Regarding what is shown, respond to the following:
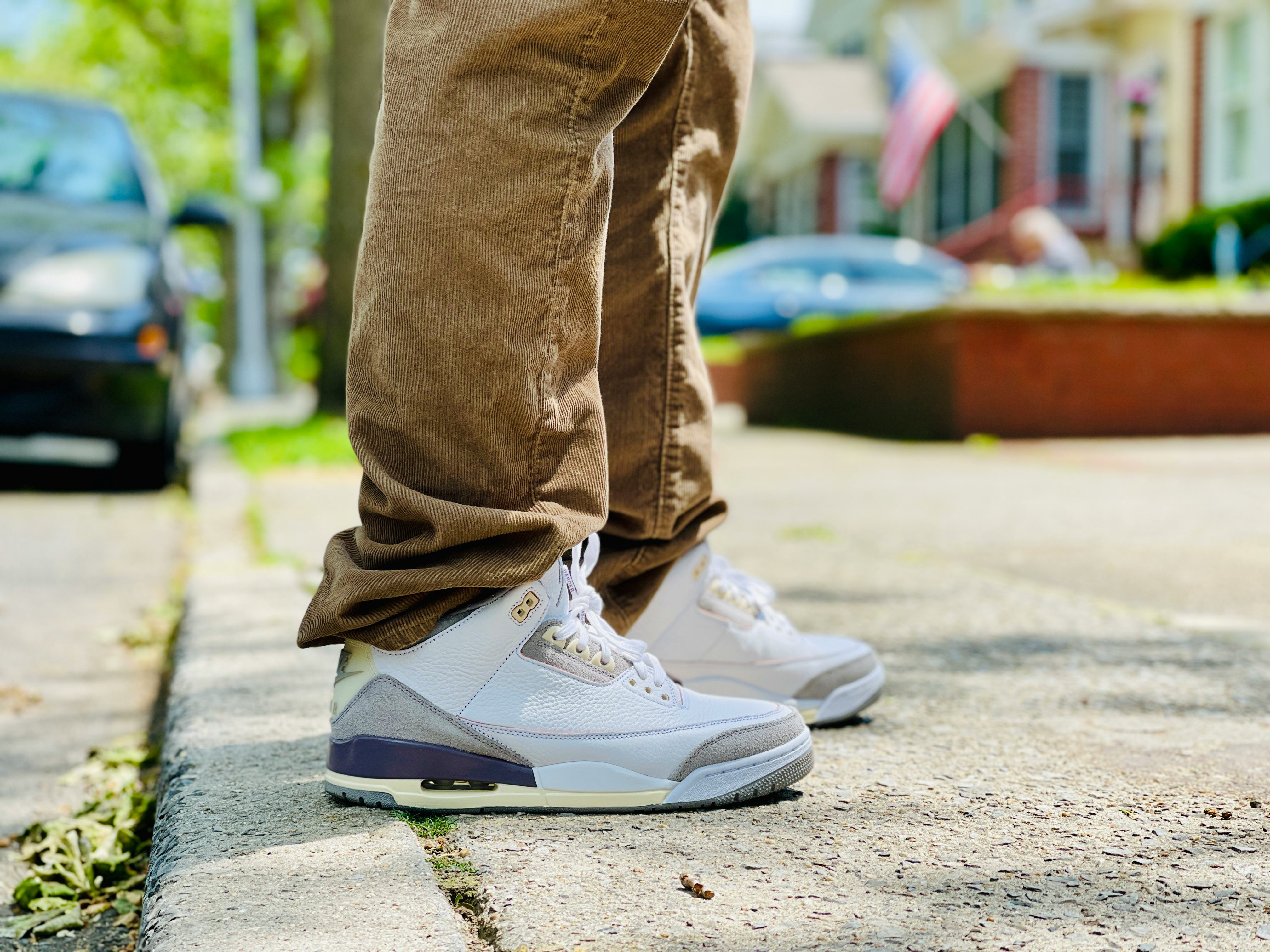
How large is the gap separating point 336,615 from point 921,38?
24221 millimetres

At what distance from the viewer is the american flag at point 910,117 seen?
14.2 m

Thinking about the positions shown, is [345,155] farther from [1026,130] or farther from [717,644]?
[1026,130]

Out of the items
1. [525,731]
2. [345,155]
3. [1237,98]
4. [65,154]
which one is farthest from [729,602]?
[1237,98]

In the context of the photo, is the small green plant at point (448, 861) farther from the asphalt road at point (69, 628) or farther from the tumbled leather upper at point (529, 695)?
the asphalt road at point (69, 628)

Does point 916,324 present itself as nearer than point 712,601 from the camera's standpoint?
No

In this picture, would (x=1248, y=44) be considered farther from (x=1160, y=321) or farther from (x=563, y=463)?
(x=563, y=463)

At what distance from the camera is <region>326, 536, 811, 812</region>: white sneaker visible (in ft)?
4.57

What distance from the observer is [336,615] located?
53.9 inches

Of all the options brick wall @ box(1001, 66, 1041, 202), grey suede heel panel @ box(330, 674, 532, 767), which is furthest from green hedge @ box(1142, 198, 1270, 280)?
grey suede heel panel @ box(330, 674, 532, 767)

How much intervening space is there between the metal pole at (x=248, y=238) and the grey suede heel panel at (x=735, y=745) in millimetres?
13585

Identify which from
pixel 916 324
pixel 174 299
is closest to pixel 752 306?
pixel 916 324

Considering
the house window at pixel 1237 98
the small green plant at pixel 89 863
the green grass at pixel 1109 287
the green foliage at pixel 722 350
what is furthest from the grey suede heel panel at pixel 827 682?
the house window at pixel 1237 98

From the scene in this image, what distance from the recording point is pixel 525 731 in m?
1.41

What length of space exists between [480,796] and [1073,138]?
1966 centimetres
